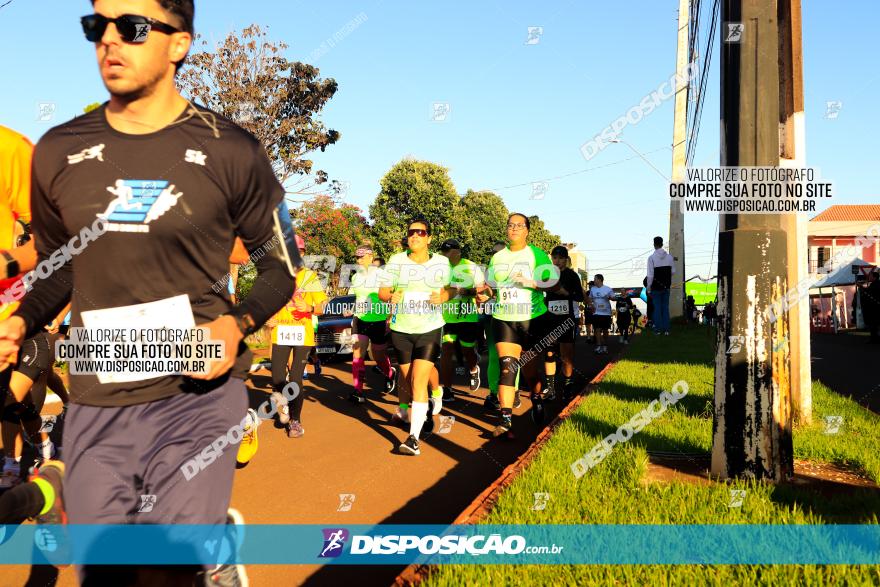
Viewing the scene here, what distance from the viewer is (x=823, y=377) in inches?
490

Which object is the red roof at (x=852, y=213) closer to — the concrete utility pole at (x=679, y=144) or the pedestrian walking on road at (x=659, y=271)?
the concrete utility pole at (x=679, y=144)

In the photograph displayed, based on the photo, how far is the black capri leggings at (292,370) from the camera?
334 inches

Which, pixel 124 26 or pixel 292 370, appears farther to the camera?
pixel 292 370

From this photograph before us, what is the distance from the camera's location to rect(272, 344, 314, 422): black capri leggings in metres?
8.49

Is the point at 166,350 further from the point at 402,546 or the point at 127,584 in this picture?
the point at 402,546

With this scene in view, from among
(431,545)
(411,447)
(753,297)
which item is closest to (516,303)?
(411,447)

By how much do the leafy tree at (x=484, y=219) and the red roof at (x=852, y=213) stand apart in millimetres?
31607

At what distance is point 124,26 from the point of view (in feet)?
7.62

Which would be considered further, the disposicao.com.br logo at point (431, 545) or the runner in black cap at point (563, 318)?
the runner in black cap at point (563, 318)

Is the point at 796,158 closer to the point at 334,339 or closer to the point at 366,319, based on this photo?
the point at 366,319

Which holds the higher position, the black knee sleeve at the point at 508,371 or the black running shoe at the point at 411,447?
the black knee sleeve at the point at 508,371

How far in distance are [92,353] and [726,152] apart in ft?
15.1

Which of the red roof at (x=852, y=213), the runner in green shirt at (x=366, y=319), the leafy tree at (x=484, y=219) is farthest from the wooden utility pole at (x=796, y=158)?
the red roof at (x=852, y=213)

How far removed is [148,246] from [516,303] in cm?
613
